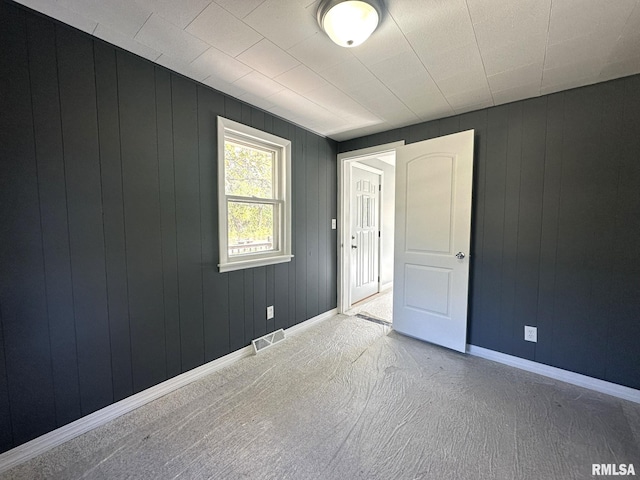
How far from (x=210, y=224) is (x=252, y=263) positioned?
543mm

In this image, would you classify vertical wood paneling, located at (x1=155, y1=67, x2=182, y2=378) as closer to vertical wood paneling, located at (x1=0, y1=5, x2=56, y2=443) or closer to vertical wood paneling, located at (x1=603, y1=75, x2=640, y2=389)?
vertical wood paneling, located at (x1=0, y1=5, x2=56, y2=443)

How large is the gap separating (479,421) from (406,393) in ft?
1.55

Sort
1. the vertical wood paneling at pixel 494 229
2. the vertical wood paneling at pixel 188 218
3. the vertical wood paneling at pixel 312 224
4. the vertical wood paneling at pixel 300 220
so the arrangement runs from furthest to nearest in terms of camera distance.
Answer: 1. the vertical wood paneling at pixel 312 224
2. the vertical wood paneling at pixel 300 220
3. the vertical wood paneling at pixel 494 229
4. the vertical wood paneling at pixel 188 218

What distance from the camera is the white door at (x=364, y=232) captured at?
397 cm

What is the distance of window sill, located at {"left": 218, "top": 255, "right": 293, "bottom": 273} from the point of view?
2329 millimetres

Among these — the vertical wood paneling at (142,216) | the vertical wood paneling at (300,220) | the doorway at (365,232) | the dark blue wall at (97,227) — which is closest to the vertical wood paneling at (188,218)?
the dark blue wall at (97,227)

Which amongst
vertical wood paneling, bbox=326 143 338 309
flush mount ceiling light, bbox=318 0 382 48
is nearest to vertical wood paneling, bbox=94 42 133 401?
flush mount ceiling light, bbox=318 0 382 48

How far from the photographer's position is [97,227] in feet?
5.40

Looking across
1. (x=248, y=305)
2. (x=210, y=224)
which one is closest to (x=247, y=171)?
(x=210, y=224)

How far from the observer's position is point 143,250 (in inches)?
72.9

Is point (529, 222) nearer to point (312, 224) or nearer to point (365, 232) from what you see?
point (312, 224)

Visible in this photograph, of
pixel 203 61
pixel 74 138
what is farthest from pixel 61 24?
pixel 203 61

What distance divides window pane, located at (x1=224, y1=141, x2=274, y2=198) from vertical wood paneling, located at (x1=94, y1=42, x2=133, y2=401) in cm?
84

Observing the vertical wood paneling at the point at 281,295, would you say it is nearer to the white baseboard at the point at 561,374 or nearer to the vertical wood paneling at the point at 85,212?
the vertical wood paneling at the point at 85,212
